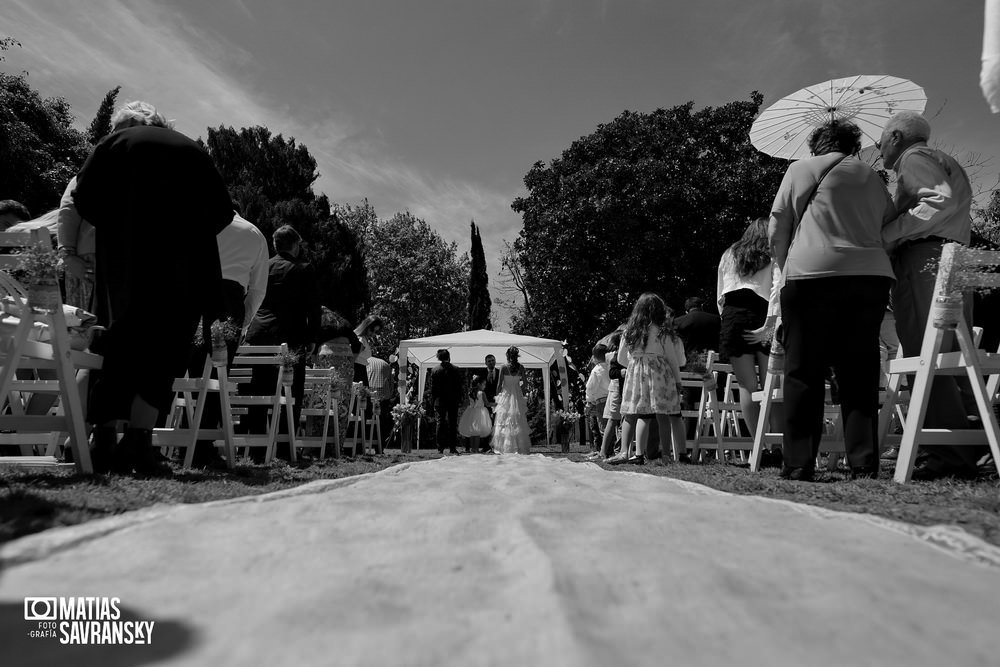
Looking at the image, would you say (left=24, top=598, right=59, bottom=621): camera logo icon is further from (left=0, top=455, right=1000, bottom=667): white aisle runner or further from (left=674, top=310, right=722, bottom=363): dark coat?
(left=674, top=310, right=722, bottom=363): dark coat

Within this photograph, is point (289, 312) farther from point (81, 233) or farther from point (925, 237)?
point (925, 237)

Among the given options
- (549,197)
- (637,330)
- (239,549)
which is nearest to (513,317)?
(549,197)

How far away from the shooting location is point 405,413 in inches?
539

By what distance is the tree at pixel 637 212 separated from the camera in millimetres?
20812

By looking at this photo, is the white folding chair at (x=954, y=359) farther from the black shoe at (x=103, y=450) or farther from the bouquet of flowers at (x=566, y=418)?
the bouquet of flowers at (x=566, y=418)

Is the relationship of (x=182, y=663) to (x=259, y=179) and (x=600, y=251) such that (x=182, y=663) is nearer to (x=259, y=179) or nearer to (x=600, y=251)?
(x=600, y=251)

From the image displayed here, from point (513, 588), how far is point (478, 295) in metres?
34.2

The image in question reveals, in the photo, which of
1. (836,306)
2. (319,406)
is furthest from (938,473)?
(319,406)

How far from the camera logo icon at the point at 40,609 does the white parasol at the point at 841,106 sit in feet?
20.9

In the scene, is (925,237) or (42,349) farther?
(925,237)

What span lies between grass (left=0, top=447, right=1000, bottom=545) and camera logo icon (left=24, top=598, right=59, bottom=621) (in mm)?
561

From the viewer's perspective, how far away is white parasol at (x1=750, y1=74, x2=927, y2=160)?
6141mm

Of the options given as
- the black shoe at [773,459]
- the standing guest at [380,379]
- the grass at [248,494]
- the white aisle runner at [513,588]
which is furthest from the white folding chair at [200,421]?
the standing guest at [380,379]

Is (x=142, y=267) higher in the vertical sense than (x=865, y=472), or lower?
higher
